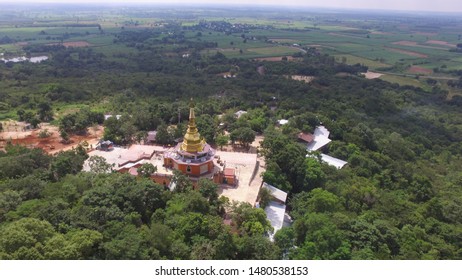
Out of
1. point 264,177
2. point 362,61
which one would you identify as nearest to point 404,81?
point 362,61

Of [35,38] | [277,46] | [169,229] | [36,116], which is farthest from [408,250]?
[35,38]

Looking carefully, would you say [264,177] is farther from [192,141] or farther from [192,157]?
[192,141]

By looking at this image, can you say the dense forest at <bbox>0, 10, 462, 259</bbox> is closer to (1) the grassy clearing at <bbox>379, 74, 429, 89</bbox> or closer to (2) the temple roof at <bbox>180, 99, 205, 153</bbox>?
(2) the temple roof at <bbox>180, 99, 205, 153</bbox>

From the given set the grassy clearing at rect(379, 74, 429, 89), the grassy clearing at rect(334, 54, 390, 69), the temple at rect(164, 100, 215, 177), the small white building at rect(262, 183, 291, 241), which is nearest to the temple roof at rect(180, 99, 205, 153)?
the temple at rect(164, 100, 215, 177)

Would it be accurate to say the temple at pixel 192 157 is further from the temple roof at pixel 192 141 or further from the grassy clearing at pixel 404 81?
the grassy clearing at pixel 404 81

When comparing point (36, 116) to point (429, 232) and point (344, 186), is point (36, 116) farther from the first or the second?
point (429, 232)

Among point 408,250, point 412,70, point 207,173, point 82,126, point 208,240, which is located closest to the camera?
point 208,240
